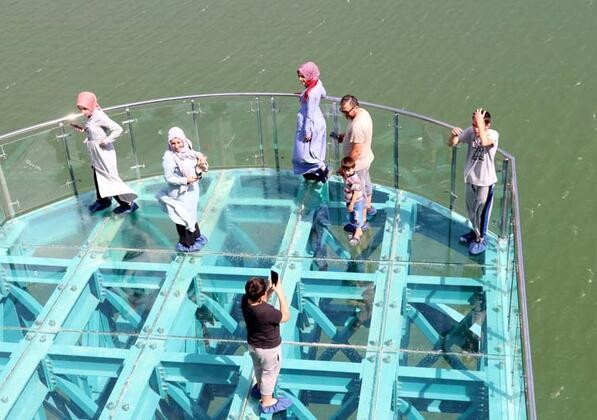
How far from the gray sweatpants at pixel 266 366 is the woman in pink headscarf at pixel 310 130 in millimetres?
3471

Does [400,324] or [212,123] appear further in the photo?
[212,123]

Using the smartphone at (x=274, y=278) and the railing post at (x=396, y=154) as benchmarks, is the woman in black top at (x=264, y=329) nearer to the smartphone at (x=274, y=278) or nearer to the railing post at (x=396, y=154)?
the smartphone at (x=274, y=278)

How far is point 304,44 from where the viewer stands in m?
18.7

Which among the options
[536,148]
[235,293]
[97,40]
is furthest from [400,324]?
[97,40]

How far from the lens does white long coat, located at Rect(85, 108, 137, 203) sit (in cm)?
987

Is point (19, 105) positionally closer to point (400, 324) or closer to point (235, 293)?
point (235, 293)

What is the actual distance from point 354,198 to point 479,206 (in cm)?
133

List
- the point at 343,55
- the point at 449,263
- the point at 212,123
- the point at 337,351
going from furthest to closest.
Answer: the point at 343,55, the point at 212,123, the point at 449,263, the point at 337,351

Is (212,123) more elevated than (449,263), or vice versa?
(212,123)

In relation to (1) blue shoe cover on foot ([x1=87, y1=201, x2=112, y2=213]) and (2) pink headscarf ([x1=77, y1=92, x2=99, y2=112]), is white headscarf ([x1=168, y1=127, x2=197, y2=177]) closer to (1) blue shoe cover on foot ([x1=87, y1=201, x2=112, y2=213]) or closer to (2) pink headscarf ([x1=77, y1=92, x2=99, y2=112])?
(2) pink headscarf ([x1=77, y1=92, x2=99, y2=112])

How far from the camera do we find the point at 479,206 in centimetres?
916

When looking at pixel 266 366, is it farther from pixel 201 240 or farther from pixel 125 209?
pixel 125 209

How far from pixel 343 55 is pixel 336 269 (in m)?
9.56

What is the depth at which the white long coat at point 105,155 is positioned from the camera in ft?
32.4
